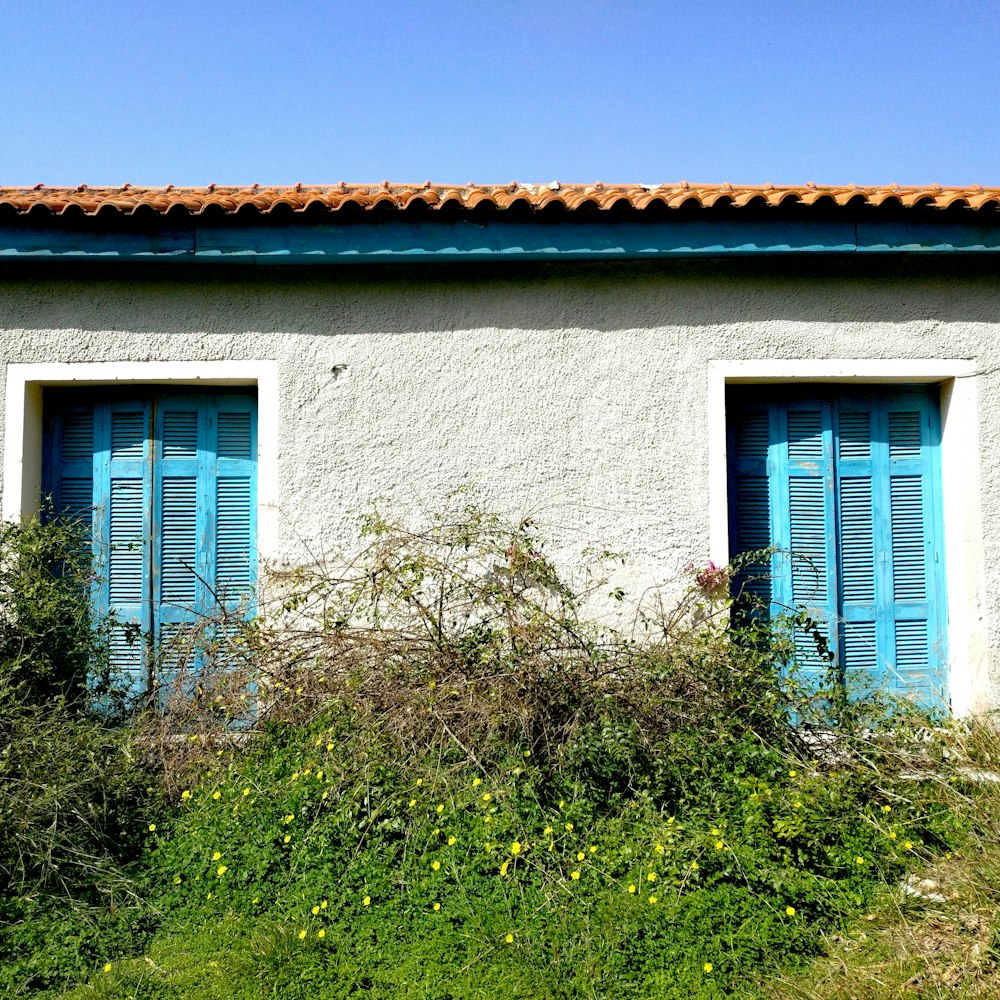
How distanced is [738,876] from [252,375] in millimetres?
3898

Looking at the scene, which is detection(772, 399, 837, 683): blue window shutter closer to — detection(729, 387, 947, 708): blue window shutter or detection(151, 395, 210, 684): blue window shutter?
detection(729, 387, 947, 708): blue window shutter

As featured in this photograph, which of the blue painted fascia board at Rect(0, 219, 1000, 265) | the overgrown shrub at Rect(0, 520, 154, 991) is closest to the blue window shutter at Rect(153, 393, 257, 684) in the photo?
the overgrown shrub at Rect(0, 520, 154, 991)

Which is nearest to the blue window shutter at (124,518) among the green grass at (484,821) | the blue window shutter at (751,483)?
the green grass at (484,821)

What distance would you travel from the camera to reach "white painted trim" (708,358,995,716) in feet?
16.9

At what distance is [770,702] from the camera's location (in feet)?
13.8

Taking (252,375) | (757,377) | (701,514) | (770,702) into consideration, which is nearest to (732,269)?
(757,377)

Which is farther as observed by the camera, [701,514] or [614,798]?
[701,514]

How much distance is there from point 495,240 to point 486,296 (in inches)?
14.7

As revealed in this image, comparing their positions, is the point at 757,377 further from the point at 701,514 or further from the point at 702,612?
the point at 702,612

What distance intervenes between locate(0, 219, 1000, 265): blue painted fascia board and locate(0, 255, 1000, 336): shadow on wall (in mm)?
194

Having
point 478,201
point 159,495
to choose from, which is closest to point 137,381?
point 159,495

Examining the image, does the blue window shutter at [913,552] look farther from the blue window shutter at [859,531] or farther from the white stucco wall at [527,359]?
the white stucco wall at [527,359]

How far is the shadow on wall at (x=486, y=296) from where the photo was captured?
530cm

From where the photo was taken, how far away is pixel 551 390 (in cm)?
528
